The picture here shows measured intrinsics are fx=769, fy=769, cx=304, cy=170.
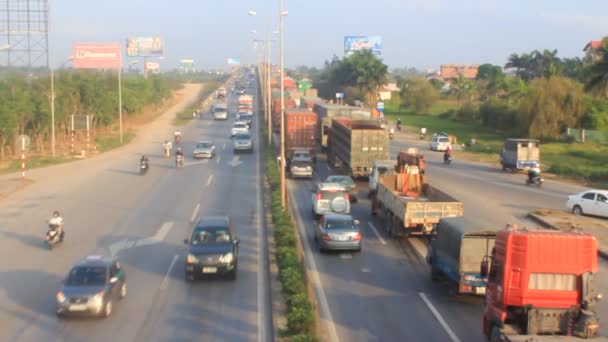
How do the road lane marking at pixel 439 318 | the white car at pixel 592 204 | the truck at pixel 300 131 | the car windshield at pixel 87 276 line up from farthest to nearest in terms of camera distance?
the truck at pixel 300 131, the white car at pixel 592 204, the car windshield at pixel 87 276, the road lane marking at pixel 439 318

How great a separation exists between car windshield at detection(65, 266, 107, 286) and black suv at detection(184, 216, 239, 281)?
10.1 feet

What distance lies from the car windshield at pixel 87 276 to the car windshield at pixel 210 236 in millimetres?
3786

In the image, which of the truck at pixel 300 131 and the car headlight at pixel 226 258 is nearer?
the car headlight at pixel 226 258

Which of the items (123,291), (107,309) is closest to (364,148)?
(123,291)

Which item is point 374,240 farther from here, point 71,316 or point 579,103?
point 579,103

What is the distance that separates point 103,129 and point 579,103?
1837 inches

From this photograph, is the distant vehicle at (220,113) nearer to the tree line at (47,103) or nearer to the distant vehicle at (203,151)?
the tree line at (47,103)

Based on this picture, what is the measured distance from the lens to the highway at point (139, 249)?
1697 centimetres

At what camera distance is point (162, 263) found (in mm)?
23438

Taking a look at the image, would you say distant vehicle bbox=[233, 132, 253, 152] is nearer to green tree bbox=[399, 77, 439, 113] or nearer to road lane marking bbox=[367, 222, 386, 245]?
road lane marking bbox=[367, 222, 386, 245]

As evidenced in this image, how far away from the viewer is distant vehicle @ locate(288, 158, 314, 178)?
44.5m

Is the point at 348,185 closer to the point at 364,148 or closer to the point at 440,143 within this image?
the point at 364,148

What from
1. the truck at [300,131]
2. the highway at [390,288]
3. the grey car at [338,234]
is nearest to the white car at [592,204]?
the highway at [390,288]

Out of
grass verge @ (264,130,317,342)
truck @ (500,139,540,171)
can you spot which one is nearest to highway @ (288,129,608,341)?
grass verge @ (264,130,317,342)
